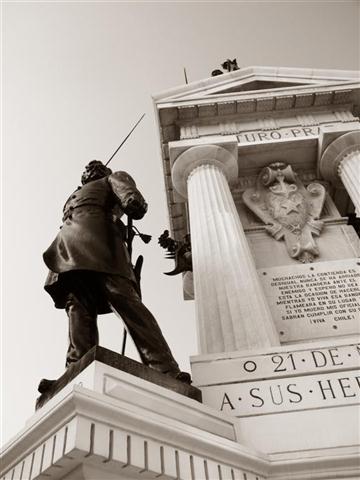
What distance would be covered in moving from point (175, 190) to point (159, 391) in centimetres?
726

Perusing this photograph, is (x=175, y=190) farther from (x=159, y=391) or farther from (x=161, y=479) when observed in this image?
(x=161, y=479)

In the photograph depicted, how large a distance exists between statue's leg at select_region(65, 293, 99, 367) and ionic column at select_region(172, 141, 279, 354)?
1.79 m

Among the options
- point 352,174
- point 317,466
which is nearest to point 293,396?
point 317,466

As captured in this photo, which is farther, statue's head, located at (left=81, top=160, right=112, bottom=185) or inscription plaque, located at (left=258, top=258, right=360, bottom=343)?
inscription plaque, located at (left=258, top=258, right=360, bottom=343)

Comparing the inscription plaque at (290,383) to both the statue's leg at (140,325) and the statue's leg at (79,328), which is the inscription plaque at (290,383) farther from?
the statue's leg at (79,328)

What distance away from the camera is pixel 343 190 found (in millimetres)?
10438

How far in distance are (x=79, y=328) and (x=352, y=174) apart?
697 cm

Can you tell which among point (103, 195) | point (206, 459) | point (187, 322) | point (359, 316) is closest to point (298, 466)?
point (206, 459)

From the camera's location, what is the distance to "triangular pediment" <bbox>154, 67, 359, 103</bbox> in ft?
37.0

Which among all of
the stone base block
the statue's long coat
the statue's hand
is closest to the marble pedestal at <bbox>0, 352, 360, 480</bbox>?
the stone base block

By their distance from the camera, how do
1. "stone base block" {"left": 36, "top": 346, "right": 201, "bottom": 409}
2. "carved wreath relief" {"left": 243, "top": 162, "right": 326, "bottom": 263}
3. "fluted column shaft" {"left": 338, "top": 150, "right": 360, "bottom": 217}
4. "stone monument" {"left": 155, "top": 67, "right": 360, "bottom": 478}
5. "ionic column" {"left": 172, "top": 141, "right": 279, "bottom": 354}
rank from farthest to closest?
"fluted column shaft" {"left": 338, "top": 150, "right": 360, "bottom": 217}
"carved wreath relief" {"left": 243, "top": 162, "right": 326, "bottom": 263}
"ionic column" {"left": 172, "top": 141, "right": 279, "bottom": 354}
"stone monument" {"left": 155, "top": 67, "right": 360, "bottom": 478}
"stone base block" {"left": 36, "top": 346, "right": 201, "bottom": 409}

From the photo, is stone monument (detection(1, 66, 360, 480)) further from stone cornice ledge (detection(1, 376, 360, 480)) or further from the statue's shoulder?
the statue's shoulder

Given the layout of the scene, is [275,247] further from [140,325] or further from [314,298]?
[140,325]

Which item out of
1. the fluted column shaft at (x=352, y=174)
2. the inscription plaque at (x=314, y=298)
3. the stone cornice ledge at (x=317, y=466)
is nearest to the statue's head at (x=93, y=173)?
the inscription plaque at (x=314, y=298)
